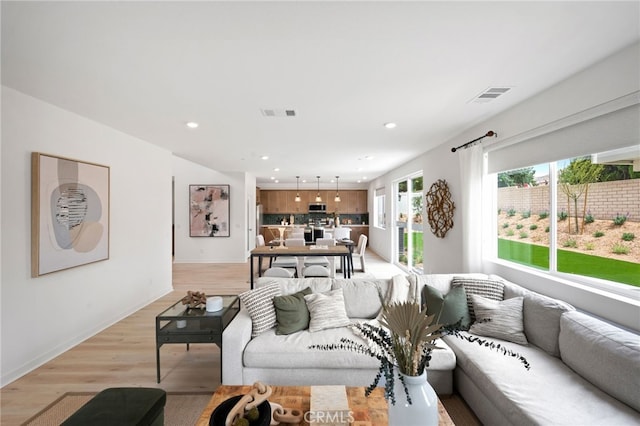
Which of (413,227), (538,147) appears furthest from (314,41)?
(413,227)

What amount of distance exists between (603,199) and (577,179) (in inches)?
11.0

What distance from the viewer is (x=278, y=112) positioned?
308cm

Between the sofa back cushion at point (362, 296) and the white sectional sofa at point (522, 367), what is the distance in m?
0.36

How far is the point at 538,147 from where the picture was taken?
8.98 feet

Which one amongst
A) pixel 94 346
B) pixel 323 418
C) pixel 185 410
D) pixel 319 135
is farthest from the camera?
pixel 319 135

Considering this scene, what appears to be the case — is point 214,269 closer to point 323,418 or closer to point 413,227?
point 413,227

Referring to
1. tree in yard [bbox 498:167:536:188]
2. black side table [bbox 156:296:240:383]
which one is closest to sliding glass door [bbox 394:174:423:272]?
tree in yard [bbox 498:167:536:188]

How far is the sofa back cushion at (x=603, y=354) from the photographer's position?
1564 mm

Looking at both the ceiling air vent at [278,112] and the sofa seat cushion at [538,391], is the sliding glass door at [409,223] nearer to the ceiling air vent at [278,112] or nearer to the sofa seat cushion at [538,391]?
the ceiling air vent at [278,112]

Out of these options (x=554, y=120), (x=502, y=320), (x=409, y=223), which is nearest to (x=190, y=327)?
(x=502, y=320)

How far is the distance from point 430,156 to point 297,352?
162 inches

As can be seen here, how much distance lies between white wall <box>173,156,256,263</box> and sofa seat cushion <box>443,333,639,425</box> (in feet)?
22.4

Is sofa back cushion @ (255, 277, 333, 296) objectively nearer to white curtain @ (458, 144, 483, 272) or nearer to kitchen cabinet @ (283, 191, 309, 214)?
white curtain @ (458, 144, 483, 272)

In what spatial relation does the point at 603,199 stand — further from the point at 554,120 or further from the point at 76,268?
the point at 76,268
